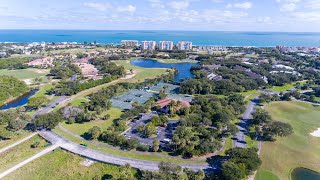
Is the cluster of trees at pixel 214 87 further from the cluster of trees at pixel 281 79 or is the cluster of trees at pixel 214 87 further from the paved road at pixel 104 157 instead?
the paved road at pixel 104 157

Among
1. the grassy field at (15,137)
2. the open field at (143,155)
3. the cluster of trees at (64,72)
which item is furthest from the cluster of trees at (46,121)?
the cluster of trees at (64,72)

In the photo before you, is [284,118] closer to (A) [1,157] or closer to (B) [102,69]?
(A) [1,157]

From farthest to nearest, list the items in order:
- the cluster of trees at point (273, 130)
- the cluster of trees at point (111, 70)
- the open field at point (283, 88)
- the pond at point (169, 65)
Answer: the pond at point (169, 65)
the cluster of trees at point (111, 70)
the open field at point (283, 88)
the cluster of trees at point (273, 130)

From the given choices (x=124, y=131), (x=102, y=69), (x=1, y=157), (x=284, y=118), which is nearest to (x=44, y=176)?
(x=1, y=157)

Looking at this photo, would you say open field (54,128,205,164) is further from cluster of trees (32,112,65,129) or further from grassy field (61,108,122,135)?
cluster of trees (32,112,65,129)

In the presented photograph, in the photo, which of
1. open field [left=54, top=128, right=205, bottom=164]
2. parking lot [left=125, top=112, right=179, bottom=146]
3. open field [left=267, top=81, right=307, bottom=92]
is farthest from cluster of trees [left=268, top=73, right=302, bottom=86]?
open field [left=54, top=128, right=205, bottom=164]

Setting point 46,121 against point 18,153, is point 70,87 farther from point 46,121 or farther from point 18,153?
point 18,153
